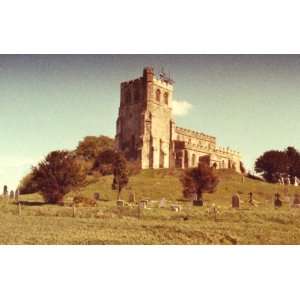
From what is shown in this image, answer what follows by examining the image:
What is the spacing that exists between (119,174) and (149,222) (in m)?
4.61

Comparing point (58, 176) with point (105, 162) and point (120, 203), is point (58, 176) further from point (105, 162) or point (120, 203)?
point (105, 162)

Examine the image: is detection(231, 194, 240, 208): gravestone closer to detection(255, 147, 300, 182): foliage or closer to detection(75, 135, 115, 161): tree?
detection(255, 147, 300, 182): foliage

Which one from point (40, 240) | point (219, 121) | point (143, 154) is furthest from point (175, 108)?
point (143, 154)

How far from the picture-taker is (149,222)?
586 inches

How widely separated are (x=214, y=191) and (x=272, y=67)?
255 inches

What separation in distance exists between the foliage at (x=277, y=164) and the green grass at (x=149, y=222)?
1300 mm

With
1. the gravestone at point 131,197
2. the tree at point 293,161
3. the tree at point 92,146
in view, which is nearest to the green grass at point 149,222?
the gravestone at point 131,197

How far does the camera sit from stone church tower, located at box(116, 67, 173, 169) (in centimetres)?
2238

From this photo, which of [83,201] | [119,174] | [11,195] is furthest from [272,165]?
[11,195]

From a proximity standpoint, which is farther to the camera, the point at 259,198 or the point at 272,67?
the point at 259,198

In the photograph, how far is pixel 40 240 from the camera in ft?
43.0

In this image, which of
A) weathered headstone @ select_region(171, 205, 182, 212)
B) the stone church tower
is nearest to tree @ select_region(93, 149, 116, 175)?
the stone church tower

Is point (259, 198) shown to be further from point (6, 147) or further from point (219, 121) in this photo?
point (6, 147)

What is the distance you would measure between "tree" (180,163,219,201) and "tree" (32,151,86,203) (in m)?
4.67
